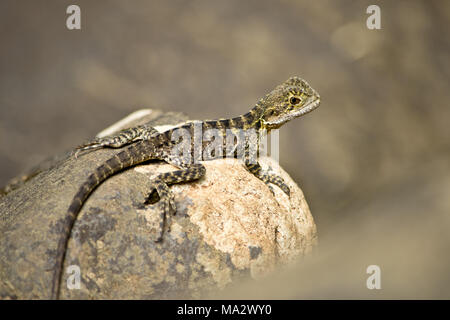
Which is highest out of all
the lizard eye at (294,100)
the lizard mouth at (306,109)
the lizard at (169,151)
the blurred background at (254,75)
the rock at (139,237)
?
the blurred background at (254,75)

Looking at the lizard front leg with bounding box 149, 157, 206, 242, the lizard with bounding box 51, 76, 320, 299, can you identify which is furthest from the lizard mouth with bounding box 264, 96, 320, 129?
the lizard front leg with bounding box 149, 157, 206, 242

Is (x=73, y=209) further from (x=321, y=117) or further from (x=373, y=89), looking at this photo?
(x=373, y=89)

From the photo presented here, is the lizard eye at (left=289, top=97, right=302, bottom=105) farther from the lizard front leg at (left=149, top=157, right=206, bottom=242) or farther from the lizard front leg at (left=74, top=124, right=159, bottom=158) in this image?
the lizard front leg at (left=74, top=124, right=159, bottom=158)

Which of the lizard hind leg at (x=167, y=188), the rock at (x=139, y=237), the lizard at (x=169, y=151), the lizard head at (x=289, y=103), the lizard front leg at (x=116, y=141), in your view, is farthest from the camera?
the lizard head at (x=289, y=103)

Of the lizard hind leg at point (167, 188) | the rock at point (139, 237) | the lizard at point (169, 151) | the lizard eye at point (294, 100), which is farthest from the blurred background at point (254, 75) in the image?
the lizard hind leg at point (167, 188)

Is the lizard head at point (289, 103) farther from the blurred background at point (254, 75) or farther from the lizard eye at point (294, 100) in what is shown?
the blurred background at point (254, 75)

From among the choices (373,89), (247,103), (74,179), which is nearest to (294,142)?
(247,103)
